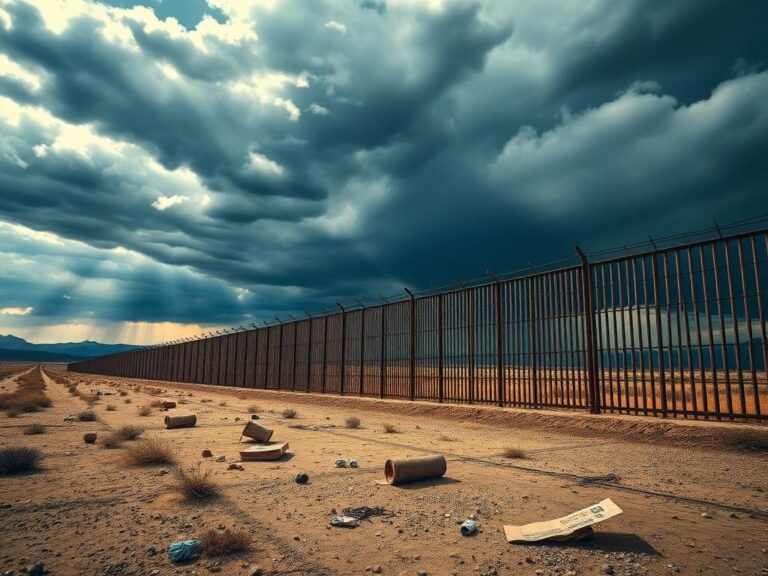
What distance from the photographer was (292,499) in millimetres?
5137

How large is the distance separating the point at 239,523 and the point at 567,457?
5566mm

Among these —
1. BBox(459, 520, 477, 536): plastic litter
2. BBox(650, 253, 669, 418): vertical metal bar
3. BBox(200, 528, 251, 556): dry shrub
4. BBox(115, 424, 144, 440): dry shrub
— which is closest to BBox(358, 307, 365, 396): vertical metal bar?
BBox(115, 424, 144, 440): dry shrub

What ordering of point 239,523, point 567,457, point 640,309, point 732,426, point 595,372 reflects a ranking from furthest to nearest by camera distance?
point 595,372 < point 640,309 < point 732,426 < point 567,457 < point 239,523

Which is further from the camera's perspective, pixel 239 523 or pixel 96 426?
pixel 96 426

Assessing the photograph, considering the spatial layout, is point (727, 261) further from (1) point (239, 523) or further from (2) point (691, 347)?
(1) point (239, 523)

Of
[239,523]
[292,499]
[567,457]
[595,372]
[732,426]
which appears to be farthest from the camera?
[595,372]

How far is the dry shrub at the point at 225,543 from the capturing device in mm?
3705

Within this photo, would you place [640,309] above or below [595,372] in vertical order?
above

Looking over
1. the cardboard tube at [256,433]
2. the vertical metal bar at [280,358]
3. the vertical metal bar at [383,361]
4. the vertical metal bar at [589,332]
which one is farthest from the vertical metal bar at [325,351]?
the cardboard tube at [256,433]

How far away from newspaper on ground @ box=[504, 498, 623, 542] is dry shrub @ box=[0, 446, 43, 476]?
6.43 m

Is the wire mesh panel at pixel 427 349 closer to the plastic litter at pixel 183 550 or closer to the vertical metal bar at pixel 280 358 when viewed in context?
the plastic litter at pixel 183 550

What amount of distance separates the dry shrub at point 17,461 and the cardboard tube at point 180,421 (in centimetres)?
462

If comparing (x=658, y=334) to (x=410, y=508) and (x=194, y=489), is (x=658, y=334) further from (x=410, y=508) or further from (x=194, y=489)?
(x=194, y=489)

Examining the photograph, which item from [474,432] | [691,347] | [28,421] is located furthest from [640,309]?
[28,421]
